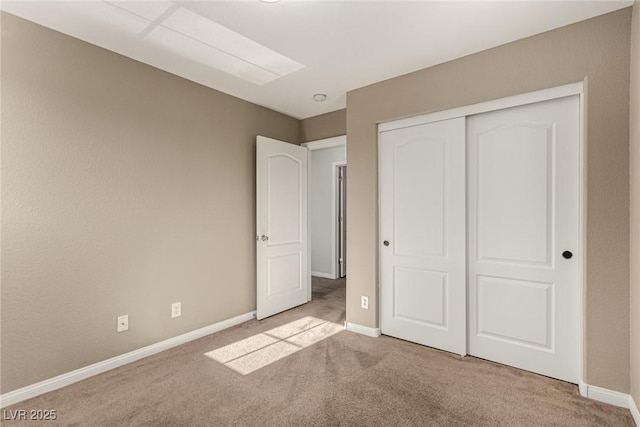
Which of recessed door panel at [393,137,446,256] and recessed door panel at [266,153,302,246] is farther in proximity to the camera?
recessed door panel at [266,153,302,246]

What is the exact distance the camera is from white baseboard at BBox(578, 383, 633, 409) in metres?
1.95

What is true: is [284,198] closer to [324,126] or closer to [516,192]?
[324,126]

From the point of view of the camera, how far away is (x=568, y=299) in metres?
2.21

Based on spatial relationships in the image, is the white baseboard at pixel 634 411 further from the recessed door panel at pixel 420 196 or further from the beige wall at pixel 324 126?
the beige wall at pixel 324 126

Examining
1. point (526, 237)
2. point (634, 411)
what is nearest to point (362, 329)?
point (526, 237)

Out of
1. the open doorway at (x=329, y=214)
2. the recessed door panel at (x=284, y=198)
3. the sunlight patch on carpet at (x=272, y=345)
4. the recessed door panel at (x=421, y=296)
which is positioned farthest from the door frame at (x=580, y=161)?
the open doorway at (x=329, y=214)

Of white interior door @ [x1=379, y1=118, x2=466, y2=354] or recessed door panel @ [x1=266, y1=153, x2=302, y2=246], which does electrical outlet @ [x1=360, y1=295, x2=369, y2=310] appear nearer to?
white interior door @ [x1=379, y1=118, x2=466, y2=354]

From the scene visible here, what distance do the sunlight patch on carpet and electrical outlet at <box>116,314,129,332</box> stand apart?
0.69m

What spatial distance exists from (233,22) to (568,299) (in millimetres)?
2954

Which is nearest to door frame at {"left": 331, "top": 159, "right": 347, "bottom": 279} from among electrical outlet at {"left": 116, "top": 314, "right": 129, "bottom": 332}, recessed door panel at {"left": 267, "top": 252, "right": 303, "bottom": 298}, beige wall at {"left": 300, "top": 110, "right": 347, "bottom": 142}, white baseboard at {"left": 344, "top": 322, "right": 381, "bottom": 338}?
beige wall at {"left": 300, "top": 110, "right": 347, "bottom": 142}

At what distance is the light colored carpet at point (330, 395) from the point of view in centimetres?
186

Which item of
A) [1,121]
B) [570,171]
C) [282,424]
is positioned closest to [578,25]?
[570,171]

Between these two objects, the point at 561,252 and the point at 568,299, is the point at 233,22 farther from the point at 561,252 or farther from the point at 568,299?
the point at 568,299

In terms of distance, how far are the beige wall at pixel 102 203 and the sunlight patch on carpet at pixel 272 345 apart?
0.52 m
